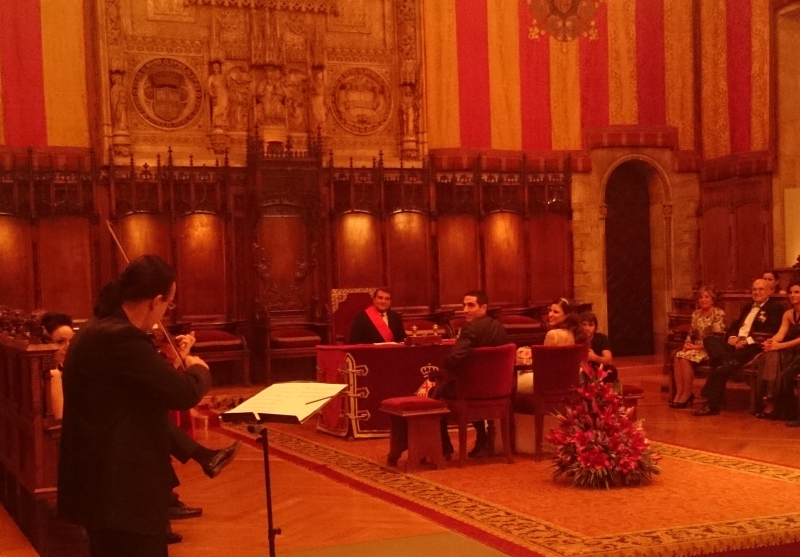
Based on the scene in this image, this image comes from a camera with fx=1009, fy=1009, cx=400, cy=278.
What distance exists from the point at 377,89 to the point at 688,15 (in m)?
5.21

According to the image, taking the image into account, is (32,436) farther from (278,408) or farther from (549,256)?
(549,256)

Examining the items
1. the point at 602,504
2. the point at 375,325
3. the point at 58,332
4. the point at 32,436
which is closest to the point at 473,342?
the point at 602,504

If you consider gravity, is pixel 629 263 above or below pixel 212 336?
above

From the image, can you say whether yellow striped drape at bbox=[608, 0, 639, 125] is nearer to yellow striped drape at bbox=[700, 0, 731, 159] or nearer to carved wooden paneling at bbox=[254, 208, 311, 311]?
yellow striped drape at bbox=[700, 0, 731, 159]

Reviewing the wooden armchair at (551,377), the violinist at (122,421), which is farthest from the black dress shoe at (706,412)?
the violinist at (122,421)

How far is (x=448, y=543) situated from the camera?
5297 millimetres

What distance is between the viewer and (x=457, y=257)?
1455cm

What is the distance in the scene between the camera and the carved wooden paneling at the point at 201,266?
1320cm

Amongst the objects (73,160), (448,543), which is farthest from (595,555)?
(73,160)

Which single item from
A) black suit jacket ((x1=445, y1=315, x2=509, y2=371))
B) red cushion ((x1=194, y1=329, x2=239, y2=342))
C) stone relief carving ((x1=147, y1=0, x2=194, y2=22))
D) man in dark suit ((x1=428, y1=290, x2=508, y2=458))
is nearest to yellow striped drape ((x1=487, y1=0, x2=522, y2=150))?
stone relief carving ((x1=147, y1=0, x2=194, y2=22))

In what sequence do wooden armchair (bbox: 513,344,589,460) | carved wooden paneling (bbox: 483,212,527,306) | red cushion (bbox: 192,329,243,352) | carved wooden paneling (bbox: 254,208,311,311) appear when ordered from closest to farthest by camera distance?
wooden armchair (bbox: 513,344,589,460) → red cushion (bbox: 192,329,243,352) → carved wooden paneling (bbox: 254,208,311,311) → carved wooden paneling (bbox: 483,212,527,306)

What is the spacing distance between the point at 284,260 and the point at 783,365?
6699 millimetres

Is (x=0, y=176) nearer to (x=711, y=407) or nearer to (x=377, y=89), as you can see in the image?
(x=377, y=89)

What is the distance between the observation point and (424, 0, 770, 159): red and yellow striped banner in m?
15.0
